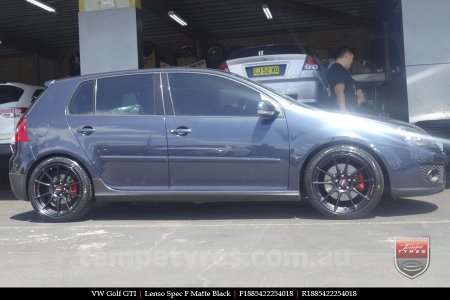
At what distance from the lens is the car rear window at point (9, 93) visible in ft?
29.6

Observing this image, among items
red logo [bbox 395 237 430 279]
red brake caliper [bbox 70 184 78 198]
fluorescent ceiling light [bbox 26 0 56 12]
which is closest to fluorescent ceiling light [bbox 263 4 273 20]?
fluorescent ceiling light [bbox 26 0 56 12]

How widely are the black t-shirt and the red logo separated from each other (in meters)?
4.07

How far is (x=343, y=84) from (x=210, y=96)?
2.62 m

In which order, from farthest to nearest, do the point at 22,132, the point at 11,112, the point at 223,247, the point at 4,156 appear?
the point at 11,112 → the point at 4,156 → the point at 22,132 → the point at 223,247

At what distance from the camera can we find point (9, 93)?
9.15 meters

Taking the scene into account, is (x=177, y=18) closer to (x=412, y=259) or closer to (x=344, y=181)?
(x=344, y=181)

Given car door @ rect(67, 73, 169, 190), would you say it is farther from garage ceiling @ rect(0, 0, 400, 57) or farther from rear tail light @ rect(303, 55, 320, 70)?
garage ceiling @ rect(0, 0, 400, 57)

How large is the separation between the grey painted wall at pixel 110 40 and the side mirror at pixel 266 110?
530 centimetres

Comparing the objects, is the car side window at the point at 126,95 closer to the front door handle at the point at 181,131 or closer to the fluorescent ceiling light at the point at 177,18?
the front door handle at the point at 181,131

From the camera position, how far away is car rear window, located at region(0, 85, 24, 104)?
9.01 metres

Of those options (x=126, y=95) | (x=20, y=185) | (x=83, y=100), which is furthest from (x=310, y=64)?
(x=20, y=185)

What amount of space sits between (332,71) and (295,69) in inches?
21.4

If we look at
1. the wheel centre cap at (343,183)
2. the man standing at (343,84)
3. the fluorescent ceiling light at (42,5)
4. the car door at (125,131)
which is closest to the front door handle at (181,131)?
the car door at (125,131)
